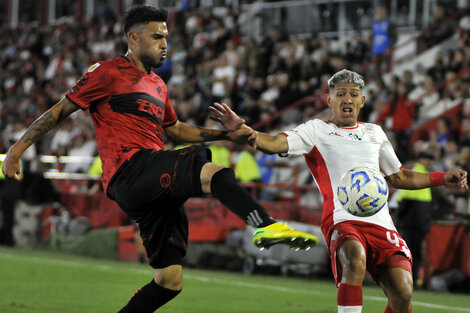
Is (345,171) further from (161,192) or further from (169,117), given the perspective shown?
(161,192)

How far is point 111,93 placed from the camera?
5.45 metres

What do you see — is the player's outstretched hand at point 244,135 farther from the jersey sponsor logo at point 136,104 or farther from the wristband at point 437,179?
the wristband at point 437,179

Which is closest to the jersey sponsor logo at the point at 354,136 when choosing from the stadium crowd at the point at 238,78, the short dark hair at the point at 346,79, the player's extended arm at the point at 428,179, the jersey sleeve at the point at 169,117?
the short dark hair at the point at 346,79

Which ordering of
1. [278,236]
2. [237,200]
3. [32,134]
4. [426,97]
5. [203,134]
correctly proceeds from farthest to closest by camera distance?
1. [426,97]
2. [203,134]
3. [32,134]
4. [237,200]
5. [278,236]

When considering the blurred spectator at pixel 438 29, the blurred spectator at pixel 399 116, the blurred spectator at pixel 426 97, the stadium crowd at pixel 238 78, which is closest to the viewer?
the blurred spectator at pixel 399 116

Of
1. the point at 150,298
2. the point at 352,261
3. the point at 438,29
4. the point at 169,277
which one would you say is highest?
the point at 438,29

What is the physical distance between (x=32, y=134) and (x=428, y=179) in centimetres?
295

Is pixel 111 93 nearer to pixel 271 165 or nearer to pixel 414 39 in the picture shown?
pixel 271 165

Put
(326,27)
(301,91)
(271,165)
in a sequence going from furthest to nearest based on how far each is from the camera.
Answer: (326,27)
(301,91)
(271,165)

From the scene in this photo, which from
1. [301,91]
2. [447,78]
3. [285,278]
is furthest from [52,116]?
[301,91]

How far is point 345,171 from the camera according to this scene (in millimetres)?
5961

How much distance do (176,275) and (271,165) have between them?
9689 millimetres

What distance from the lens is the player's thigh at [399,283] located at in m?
5.55

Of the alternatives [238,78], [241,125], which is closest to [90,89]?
[241,125]
